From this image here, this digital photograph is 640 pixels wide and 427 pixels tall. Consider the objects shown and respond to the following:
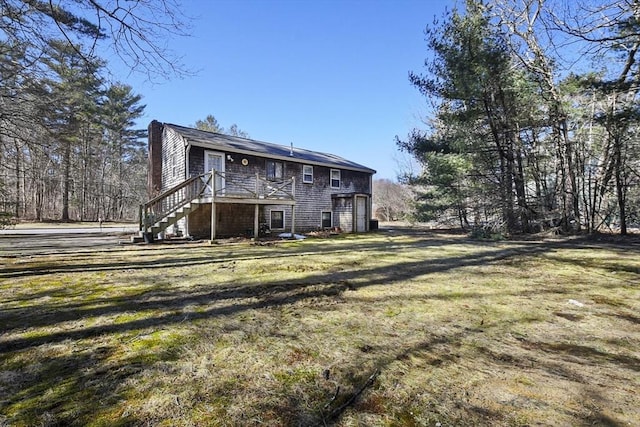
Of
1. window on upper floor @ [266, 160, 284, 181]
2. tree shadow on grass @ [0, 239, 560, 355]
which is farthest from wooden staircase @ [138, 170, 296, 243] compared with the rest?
tree shadow on grass @ [0, 239, 560, 355]

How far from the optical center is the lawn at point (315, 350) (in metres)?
1.74

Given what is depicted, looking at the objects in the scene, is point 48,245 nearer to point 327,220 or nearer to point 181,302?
point 181,302

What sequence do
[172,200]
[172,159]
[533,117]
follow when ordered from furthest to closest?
1. [172,159]
2. [172,200]
3. [533,117]

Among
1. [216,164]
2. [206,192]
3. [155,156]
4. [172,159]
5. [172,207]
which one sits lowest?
[172,207]

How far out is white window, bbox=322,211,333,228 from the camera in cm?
1750

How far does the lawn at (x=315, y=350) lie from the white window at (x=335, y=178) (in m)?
13.0

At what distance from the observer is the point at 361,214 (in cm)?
1761

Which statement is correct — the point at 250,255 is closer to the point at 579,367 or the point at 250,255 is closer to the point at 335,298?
the point at 335,298

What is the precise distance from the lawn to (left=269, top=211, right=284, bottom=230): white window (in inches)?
389

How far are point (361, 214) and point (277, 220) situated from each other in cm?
522

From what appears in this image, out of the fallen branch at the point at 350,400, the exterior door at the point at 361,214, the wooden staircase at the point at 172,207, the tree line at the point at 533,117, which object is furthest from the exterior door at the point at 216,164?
the fallen branch at the point at 350,400

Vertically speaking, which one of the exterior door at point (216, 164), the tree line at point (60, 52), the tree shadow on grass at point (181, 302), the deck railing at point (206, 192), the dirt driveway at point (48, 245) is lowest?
the tree shadow on grass at point (181, 302)

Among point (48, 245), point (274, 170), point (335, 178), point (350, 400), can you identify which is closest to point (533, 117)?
point (335, 178)

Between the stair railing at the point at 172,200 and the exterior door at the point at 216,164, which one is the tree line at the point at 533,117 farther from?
the stair railing at the point at 172,200
